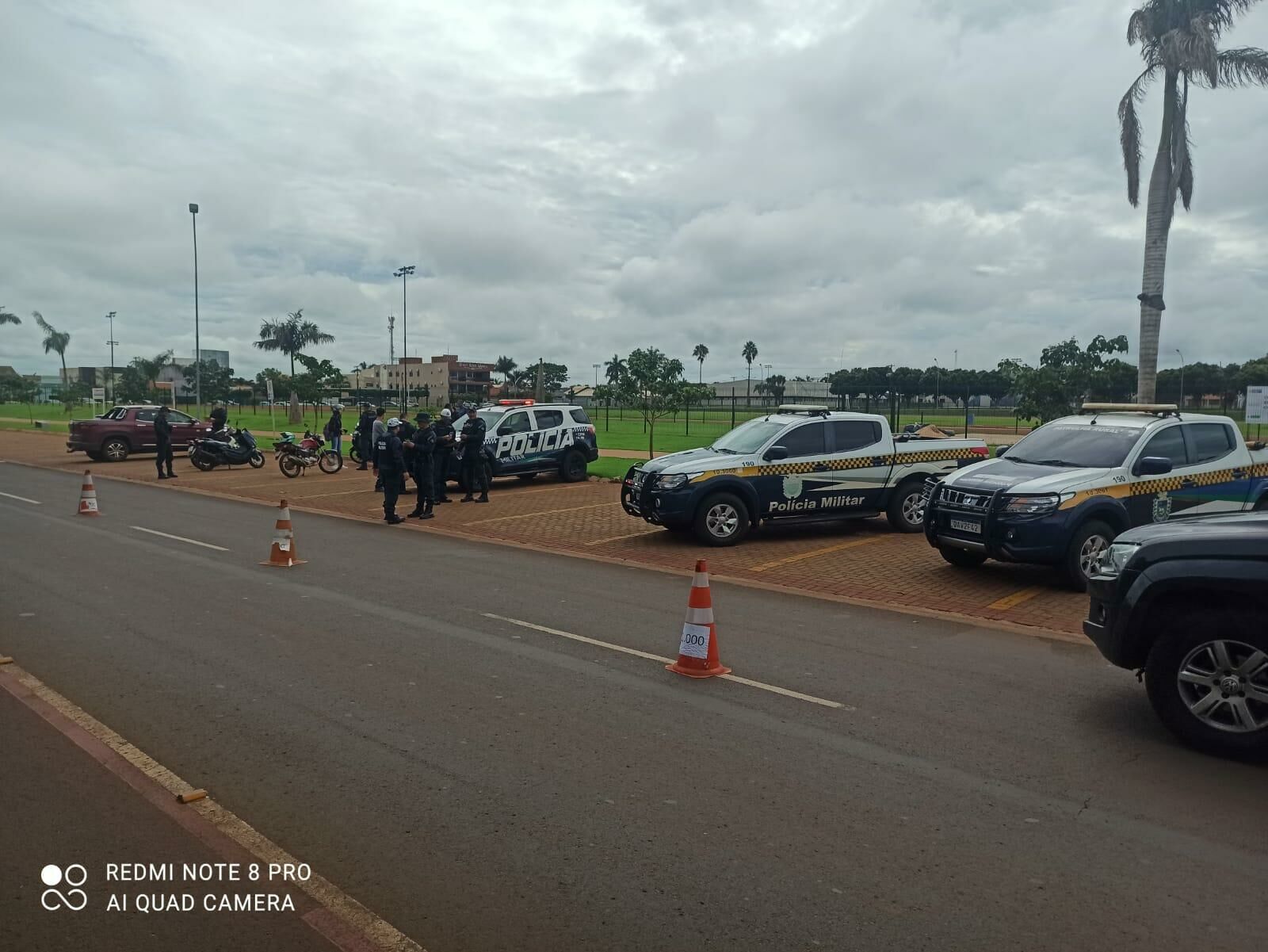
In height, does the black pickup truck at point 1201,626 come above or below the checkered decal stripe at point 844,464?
below

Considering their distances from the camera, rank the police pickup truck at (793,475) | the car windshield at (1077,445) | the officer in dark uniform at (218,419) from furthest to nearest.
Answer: the officer in dark uniform at (218,419) < the police pickup truck at (793,475) < the car windshield at (1077,445)

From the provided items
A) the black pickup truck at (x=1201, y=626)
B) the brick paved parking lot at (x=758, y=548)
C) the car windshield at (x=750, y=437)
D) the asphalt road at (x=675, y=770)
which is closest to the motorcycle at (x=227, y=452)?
the brick paved parking lot at (x=758, y=548)

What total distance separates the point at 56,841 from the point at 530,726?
2363 mm

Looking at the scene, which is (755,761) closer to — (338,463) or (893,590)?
(893,590)

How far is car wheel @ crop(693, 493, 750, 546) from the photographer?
12.7 meters

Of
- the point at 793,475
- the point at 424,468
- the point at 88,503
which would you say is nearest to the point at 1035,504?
the point at 793,475

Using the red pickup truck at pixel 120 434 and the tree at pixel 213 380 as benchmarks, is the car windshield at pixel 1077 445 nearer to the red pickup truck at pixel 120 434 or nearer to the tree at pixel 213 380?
the red pickup truck at pixel 120 434

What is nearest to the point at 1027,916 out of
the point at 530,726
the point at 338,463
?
the point at 530,726

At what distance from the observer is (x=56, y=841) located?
397cm

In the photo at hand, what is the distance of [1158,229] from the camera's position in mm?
21719

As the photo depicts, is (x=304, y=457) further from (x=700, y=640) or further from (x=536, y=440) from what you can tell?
(x=700, y=640)

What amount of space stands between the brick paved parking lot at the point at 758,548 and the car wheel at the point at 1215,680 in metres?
2.77

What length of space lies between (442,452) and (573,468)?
4.05 m

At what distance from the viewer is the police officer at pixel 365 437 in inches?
990
